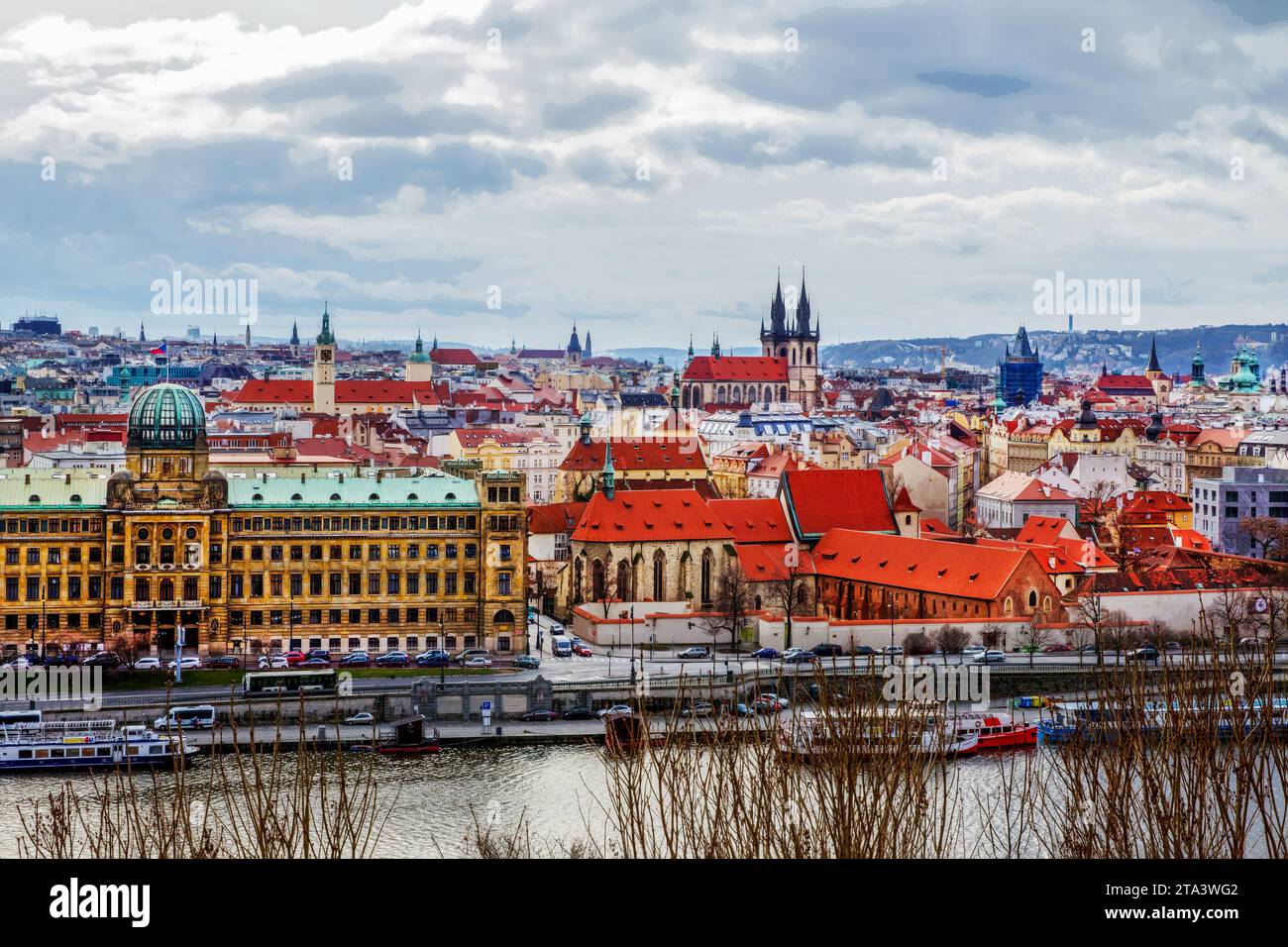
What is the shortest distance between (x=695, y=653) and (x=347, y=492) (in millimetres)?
4746

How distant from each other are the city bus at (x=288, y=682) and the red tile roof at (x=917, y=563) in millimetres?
8285

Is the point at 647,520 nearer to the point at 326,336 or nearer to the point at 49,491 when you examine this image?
the point at 49,491

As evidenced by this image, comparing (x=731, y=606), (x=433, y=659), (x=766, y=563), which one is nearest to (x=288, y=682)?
(x=433, y=659)

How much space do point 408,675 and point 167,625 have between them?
337cm

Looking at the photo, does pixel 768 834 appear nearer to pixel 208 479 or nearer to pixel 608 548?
pixel 208 479

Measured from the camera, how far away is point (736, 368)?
69312mm

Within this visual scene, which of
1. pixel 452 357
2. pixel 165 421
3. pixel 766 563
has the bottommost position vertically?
pixel 766 563

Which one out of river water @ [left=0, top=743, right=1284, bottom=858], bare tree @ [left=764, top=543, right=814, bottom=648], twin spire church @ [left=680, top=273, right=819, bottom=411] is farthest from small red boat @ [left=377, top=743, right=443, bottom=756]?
twin spire church @ [left=680, top=273, right=819, bottom=411]

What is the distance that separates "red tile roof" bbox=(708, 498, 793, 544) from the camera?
26.0m

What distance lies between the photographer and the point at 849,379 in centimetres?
9500

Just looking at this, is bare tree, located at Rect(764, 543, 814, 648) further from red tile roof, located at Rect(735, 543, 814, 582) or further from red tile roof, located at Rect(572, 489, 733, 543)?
red tile roof, located at Rect(572, 489, 733, 543)

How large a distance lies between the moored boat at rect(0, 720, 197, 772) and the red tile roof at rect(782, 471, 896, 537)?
12040 mm

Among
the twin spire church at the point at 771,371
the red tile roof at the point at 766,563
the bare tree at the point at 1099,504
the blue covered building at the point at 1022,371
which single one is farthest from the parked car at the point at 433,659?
the blue covered building at the point at 1022,371
